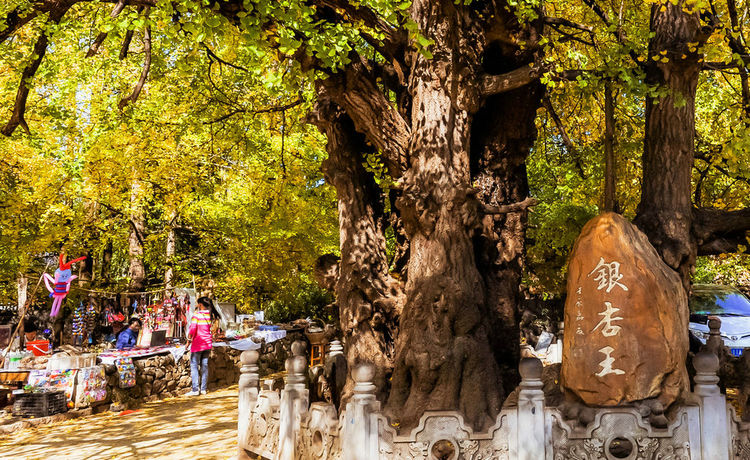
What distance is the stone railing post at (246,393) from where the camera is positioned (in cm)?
739

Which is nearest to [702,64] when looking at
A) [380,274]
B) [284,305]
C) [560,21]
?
[560,21]

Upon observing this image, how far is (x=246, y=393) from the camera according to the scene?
7.45m

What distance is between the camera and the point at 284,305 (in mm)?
26453

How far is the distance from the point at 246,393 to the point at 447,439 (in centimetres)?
286

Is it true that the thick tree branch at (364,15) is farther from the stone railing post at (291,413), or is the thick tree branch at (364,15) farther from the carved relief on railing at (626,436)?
the carved relief on railing at (626,436)

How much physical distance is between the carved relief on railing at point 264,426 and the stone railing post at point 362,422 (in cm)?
142

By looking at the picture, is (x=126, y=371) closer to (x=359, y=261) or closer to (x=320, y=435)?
(x=359, y=261)

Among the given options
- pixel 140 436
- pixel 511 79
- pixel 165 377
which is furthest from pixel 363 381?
pixel 165 377

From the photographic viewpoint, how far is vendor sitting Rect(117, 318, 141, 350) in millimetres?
15185

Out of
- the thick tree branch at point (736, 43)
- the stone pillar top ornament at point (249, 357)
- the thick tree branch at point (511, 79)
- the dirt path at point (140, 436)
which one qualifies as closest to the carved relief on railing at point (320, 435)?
the stone pillar top ornament at point (249, 357)

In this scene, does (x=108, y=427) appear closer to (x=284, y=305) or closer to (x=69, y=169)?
(x=69, y=169)

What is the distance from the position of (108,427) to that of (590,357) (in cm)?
794

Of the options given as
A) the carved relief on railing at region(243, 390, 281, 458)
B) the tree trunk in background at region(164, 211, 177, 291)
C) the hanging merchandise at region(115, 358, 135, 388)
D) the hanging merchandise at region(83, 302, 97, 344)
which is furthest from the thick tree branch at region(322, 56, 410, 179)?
the tree trunk in background at region(164, 211, 177, 291)

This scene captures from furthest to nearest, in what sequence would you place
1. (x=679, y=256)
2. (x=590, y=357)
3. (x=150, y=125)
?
(x=150, y=125)
(x=679, y=256)
(x=590, y=357)
